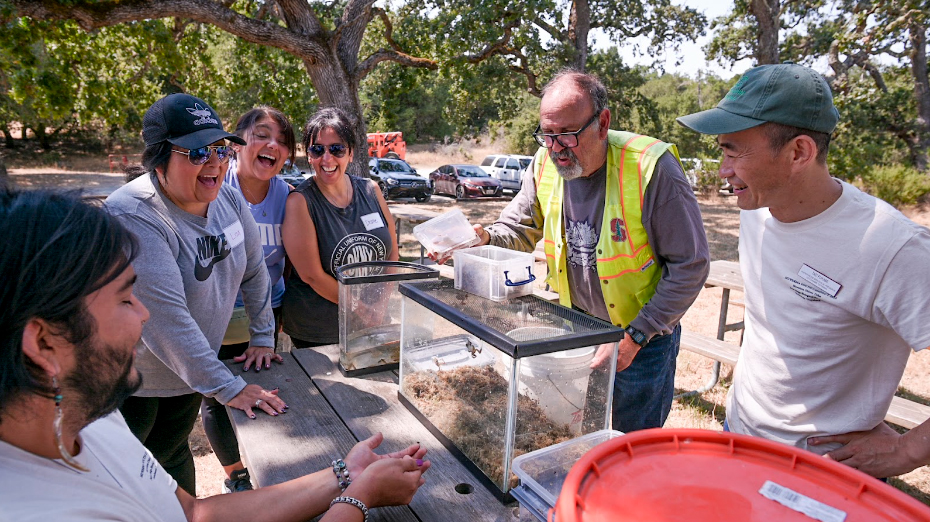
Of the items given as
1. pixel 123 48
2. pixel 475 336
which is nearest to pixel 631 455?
pixel 475 336

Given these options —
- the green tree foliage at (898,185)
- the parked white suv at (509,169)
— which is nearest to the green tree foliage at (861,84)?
the green tree foliage at (898,185)

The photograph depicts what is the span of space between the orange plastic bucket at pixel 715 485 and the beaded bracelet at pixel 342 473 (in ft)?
2.35

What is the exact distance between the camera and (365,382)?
213cm

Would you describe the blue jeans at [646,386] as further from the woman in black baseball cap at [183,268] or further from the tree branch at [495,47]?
the tree branch at [495,47]

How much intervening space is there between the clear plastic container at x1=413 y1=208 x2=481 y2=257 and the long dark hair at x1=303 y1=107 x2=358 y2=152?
0.89 m

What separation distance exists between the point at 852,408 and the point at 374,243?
2.06m

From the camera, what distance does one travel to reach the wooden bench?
297cm

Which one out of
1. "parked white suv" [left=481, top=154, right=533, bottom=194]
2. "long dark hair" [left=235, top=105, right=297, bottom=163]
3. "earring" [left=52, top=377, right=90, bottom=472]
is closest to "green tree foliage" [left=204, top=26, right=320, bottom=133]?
"long dark hair" [left=235, top=105, right=297, bottom=163]

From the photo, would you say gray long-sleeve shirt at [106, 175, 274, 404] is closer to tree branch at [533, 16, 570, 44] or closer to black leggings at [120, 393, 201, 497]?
black leggings at [120, 393, 201, 497]

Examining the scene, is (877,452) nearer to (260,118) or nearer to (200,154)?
(200,154)

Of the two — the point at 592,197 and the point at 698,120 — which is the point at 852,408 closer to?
the point at 698,120

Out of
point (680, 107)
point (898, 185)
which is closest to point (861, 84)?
point (898, 185)

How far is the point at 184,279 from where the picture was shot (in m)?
1.97

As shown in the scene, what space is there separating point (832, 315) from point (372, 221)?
6.61 feet
